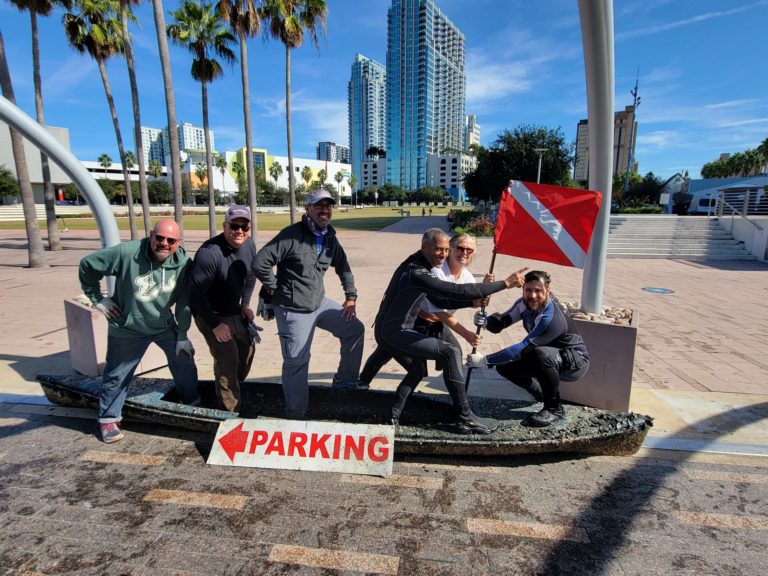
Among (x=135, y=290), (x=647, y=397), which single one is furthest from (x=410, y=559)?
(x=647, y=397)

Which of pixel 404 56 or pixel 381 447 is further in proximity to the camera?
pixel 404 56

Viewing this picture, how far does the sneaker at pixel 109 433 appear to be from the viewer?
348 centimetres

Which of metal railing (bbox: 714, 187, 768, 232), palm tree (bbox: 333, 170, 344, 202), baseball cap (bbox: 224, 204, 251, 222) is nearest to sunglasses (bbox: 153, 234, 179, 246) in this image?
baseball cap (bbox: 224, 204, 251, 222)

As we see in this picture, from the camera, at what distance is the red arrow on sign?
3.21 meters

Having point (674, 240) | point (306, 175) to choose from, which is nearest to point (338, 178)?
point (306, 175)

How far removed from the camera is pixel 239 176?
372ft

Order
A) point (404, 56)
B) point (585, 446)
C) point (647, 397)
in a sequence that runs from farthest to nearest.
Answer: point (404, 56) → point (647, 397) → point (585, 446)

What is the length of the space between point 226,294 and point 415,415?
1.88 meters

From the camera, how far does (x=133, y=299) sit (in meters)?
3.40

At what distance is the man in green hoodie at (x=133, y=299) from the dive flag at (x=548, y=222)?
2.73m

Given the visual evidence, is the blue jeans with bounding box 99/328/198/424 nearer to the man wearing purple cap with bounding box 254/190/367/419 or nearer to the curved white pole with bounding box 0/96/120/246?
the man wearing purple cap with bounding box 254/190/367/419

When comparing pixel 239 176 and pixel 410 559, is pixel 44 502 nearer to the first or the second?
pixel 410 559

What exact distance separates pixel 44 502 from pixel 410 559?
2.41 metres

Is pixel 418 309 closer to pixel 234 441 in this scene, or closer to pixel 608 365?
pixel 234 441
